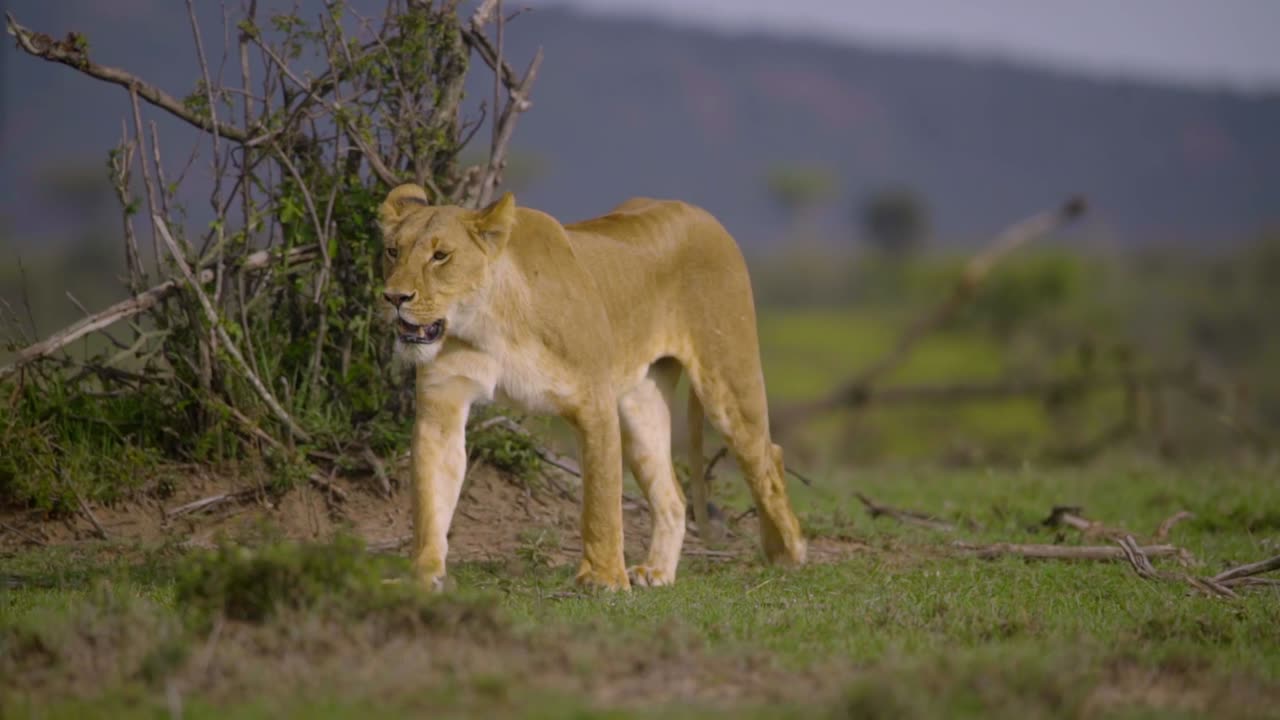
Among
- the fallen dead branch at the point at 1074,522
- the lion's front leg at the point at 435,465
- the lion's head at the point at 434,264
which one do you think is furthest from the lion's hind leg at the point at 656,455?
the fallen dead branch at the point at 1074,522

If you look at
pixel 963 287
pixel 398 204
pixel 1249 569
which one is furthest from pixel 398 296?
pixel 963 287

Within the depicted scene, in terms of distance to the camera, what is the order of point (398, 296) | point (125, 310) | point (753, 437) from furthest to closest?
point (125, 310) → point (753, 437) → point (398, 296)

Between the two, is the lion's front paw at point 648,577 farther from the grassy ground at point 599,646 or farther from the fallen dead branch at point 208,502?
the fallen dead branch at point 208,502

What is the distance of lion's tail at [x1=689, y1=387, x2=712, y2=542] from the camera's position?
284 inches

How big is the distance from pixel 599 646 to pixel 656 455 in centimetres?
240

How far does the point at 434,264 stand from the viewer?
5.73 metres

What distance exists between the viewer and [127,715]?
401cm

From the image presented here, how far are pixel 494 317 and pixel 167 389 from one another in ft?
7.78

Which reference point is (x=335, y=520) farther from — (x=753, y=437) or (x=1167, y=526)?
(x=1167, y=526)

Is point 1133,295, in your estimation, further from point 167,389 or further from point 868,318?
point 167,389

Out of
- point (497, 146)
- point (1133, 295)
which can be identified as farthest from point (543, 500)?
point (1133, 295)

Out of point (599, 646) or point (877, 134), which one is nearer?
point (599, 646)

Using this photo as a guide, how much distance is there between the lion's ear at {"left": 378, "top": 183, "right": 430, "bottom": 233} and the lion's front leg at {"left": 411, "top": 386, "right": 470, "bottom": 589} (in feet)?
2.20

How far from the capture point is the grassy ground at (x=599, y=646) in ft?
13.7
